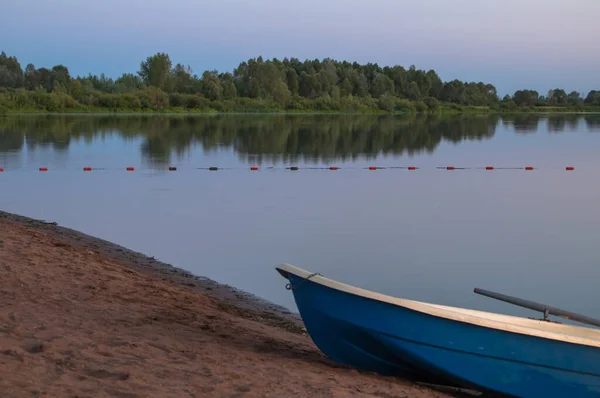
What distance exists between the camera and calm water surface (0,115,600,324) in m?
12.1

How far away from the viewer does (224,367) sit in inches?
241

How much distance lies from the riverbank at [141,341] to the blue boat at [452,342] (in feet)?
1.07

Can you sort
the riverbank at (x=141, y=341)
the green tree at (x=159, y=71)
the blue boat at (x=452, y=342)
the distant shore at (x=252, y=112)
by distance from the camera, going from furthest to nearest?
the green tree at (x=159, y=71)
the distant shore at (x=252, y=112)
the blue boat at (x=452, y=342)
the riverbank at (x=141, y=341)

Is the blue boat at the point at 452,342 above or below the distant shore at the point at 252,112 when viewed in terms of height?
below

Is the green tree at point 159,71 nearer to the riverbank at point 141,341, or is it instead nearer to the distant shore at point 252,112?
the distant shore at point 252,112

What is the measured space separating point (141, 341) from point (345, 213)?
11.6 meters

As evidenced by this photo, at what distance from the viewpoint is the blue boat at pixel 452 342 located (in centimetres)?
620

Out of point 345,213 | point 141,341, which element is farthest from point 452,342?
point 345,213

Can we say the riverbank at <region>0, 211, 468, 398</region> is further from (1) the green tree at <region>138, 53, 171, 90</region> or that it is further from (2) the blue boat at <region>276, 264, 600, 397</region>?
(1) the green tree at <region>138, 53, 171, 90</region>

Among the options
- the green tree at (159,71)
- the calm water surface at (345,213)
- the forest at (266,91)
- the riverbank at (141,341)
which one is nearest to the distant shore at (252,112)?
the forest at (266,91)

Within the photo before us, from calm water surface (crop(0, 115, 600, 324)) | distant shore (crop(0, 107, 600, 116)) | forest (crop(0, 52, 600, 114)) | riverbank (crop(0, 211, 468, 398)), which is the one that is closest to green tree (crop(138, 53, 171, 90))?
forest (crop(0, 52, 600, 114))

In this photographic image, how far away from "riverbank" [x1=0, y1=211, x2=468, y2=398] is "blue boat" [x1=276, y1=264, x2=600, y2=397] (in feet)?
1.07

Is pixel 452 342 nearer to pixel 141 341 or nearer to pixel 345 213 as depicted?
pixel 141 341

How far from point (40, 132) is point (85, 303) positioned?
4176cm
